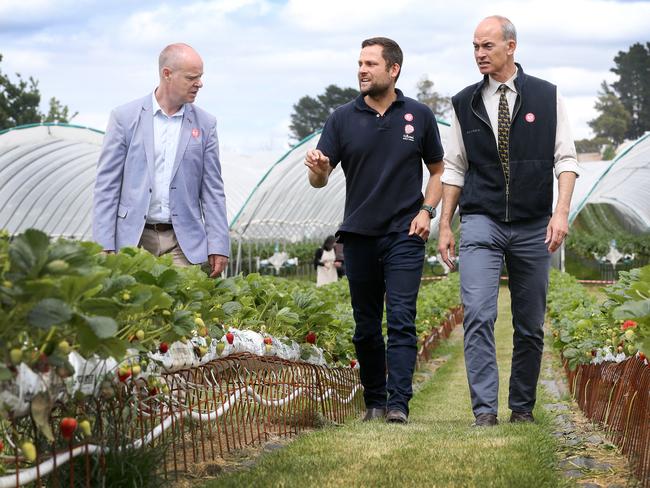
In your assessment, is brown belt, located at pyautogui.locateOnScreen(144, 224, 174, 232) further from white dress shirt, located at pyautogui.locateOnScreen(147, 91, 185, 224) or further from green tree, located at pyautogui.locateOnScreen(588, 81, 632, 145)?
green tree, located at pyautogui.locateOnScreen(588, 81, 632, 145)

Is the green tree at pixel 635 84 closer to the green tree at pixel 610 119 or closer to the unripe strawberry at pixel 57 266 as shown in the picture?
the green tree at pixel 610 119

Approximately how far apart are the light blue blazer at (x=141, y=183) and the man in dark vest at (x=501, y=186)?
117cm

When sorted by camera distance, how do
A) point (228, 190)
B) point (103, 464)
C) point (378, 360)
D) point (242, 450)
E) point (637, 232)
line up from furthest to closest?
point (637, 232), point (228, 190), point (378, 360), point (242, 450), point (103, 464)

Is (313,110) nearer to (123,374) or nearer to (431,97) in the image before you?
(431,97)

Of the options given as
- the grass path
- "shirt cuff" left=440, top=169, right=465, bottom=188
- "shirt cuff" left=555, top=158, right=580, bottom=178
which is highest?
"shirt cuff" left=555, top=158, right=580, bottom=178

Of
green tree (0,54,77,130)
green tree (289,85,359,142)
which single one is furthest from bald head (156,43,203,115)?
green tree (289,85,359,142)

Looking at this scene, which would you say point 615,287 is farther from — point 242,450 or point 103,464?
point 103,464

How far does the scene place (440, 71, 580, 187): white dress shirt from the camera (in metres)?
4.87

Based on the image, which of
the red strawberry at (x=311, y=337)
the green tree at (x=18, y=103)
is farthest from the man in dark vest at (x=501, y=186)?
the green tree at (x=18, y=103)

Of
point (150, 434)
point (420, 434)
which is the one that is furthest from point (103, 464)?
point (420, 434)

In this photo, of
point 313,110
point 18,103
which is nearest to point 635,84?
point 313,110

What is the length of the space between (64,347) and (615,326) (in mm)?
3310

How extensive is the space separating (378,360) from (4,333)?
3.24 meters

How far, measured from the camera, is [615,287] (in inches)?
216
